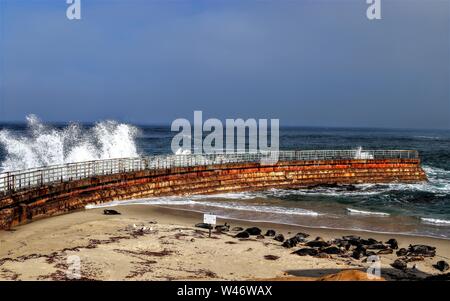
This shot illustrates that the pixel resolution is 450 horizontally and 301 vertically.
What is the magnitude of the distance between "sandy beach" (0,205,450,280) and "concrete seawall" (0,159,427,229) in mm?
1315

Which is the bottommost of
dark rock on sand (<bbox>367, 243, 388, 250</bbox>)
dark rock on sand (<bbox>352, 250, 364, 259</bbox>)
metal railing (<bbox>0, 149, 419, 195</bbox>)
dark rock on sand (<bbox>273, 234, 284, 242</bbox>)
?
dark rock on sand (<bbox>367, 243, 388, 250</bbox>)

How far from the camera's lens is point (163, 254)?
1598 centimetres

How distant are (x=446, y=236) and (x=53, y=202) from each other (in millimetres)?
19600

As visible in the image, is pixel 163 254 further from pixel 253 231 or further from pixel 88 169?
pixel 88 169

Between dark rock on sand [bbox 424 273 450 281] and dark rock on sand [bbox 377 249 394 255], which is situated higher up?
dark rock on sand [bbox 424 273 450 281]

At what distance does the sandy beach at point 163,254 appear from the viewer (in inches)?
540

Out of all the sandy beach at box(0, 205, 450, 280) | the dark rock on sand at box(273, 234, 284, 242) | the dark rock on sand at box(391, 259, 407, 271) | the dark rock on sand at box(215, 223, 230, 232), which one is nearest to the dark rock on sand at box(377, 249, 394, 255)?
the sandy beach at box(0, 205, 450, 280)

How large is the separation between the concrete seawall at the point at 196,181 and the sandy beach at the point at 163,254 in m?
1.31

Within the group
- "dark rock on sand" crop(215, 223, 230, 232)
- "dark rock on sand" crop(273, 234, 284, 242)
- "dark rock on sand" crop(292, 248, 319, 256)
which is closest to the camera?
"dark rock on sand" crop(292, 248, 319, 256)

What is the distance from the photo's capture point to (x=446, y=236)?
72.6 ft

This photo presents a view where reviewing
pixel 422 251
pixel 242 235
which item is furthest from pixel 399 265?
pixel 242 235

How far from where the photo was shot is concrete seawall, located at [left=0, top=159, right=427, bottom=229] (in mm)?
22281

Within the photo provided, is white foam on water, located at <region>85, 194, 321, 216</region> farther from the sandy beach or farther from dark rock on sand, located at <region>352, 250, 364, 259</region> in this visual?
dark rock on sand, located at <region>352, 250, 364, 259</region>

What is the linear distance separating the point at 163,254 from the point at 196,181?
1804cm
